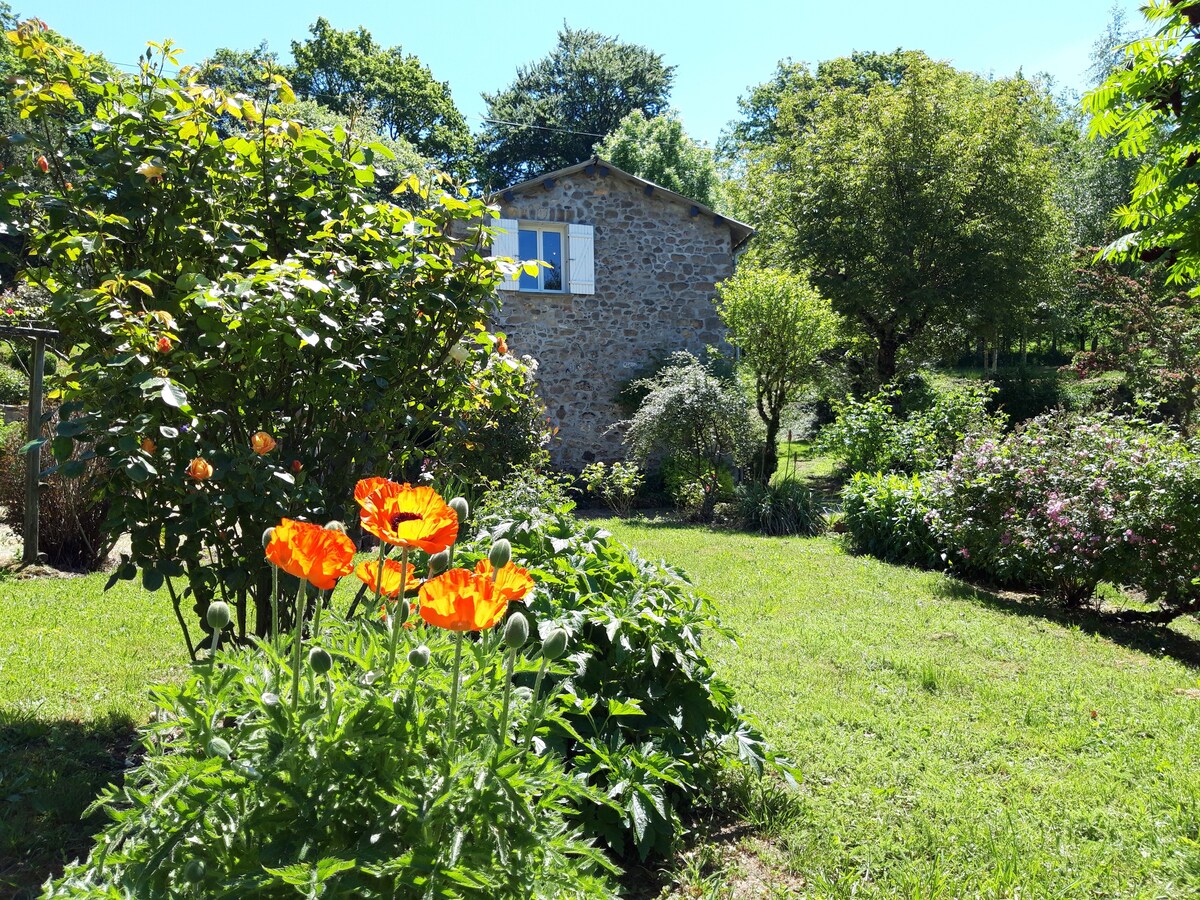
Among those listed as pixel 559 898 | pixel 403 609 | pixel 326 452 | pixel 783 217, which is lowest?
pixel 559 898

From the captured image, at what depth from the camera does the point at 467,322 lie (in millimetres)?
3168

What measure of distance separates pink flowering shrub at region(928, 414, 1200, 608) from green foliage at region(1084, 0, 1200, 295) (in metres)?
2.04

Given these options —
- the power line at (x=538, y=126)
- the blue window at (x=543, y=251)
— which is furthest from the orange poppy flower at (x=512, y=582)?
the power line at (x=538, y=126)

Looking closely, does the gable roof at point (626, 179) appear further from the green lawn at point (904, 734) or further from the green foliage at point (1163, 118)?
the green foliage at point (1163, 118)

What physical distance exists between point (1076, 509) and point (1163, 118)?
2989 mm

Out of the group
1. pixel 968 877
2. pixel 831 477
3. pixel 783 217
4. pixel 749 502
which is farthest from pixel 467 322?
pixel 783 217

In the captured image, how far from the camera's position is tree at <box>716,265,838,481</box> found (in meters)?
11.4

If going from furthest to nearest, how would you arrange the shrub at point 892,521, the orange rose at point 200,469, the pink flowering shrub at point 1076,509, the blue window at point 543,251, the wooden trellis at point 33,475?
the blue window at point 543,251
the shrub at point 892,521
the wooden trellis at point 33,475
the pink flowering shrub at point 1076,509
the orange rose at point 200,469

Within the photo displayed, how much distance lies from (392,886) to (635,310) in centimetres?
1243

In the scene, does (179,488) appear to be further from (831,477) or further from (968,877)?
(831,477)

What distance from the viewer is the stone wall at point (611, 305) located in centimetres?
1278

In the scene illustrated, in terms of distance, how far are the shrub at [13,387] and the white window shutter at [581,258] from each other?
9.85 m

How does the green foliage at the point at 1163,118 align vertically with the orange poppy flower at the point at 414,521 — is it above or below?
above

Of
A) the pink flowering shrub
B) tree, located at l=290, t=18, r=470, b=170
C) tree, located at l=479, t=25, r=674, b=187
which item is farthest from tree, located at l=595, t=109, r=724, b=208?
the pink flowering shrub
